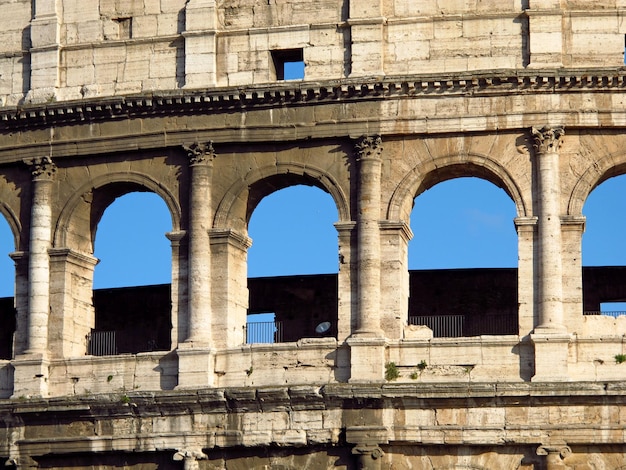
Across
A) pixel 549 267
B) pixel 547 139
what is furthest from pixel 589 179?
pixel 549 267

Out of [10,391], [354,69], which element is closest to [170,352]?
[10,391]

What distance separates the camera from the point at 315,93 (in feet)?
122

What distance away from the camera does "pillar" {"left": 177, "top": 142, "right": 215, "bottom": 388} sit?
36688 mm

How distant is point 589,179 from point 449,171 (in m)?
2.30

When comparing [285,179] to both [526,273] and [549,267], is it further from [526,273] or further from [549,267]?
[549,267]

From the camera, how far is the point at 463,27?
122 ft

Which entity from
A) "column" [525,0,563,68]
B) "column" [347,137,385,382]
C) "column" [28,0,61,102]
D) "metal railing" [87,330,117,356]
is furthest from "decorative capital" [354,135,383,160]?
"metal railing" [87,330,117,356]

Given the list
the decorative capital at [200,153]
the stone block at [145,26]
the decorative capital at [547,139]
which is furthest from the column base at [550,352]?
the stone block at [145,26]

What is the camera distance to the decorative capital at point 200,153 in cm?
3744

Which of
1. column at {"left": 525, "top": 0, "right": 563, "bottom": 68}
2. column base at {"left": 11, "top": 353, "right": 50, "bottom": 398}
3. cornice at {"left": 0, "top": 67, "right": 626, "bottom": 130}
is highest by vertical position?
column at {"left": 525, "top": 0, "right": 563, "bottom": 68}

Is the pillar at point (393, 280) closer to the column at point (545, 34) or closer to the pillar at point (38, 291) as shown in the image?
the column at point (545, 34)

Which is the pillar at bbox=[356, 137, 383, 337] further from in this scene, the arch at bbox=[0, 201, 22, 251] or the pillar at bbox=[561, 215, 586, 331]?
the arch at bbox=[0, 201, 22, 251]

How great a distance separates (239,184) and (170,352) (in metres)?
2.97

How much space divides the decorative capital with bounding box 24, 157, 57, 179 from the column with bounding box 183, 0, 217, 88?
2.68 meters
